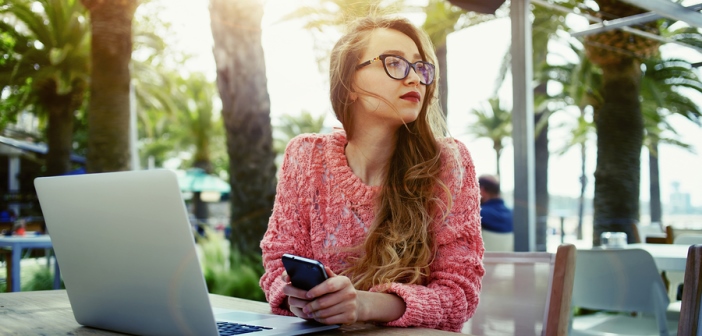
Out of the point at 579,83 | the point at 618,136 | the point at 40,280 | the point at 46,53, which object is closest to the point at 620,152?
the point at 618,136

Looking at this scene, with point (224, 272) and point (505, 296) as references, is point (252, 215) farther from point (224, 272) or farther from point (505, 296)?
point (505, 296)

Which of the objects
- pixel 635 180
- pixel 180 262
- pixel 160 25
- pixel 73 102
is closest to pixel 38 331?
pixel 180 262

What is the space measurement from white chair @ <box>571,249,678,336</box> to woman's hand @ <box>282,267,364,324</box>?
7.48ft

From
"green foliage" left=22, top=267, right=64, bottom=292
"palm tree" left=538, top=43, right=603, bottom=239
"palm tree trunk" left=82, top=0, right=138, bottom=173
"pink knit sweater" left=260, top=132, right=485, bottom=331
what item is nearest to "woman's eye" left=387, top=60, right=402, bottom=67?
"pink knit sweater" left=260, top=132, right=485, bottom=331

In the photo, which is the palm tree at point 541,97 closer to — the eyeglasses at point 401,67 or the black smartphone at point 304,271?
the eyeglasses at point 401,67

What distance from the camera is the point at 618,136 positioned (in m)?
9.94

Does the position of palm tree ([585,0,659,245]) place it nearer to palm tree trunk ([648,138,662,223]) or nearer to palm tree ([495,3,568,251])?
palm tree ([495,3,568,251])

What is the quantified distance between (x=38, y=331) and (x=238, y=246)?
236 inches

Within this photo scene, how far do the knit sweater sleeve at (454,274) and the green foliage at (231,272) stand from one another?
193 inches

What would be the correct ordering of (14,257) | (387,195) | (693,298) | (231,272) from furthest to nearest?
(231,272), (14,257), (387,195), (693,298)

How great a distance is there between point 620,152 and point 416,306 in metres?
9.37

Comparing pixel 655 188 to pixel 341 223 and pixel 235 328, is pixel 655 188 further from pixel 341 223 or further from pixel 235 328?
pixel 235 328

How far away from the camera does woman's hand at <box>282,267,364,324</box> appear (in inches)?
47.8

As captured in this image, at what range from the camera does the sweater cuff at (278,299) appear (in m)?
1.54
